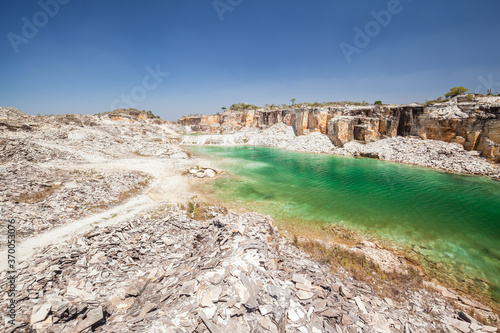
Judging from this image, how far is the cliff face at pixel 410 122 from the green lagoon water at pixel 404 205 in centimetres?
806

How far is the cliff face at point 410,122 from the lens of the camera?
75.4 feet

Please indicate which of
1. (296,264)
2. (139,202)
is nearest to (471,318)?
(296,264)

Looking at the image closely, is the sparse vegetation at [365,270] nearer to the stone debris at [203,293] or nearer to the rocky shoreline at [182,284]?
the rocky shoreline at [182,284]

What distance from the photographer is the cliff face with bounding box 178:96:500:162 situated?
905 inches

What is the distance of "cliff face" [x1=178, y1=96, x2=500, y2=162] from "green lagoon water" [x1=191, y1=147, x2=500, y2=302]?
8055 mm

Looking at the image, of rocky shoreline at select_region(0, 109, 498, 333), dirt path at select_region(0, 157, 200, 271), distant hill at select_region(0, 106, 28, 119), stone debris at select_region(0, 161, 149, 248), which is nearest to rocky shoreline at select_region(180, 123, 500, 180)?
rocky shoreline at select_region(0, 109, 498, 333)

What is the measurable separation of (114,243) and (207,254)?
3.80 meters

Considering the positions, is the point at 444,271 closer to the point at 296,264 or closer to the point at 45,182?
the point at 296,264

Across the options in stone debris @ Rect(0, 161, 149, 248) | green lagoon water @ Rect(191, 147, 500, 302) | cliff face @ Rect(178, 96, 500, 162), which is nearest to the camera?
green lagoon water @ Rect(191, 147, 500, 302)

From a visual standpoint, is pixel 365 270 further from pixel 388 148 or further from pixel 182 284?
pixel 388 148

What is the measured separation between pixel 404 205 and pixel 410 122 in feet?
85.2

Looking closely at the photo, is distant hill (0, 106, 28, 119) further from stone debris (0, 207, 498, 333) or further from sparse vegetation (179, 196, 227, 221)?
stone debris (0, 207, 498, 333)

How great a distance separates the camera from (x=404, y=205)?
1296cm

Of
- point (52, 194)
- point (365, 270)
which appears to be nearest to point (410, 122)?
point (365, 270)
